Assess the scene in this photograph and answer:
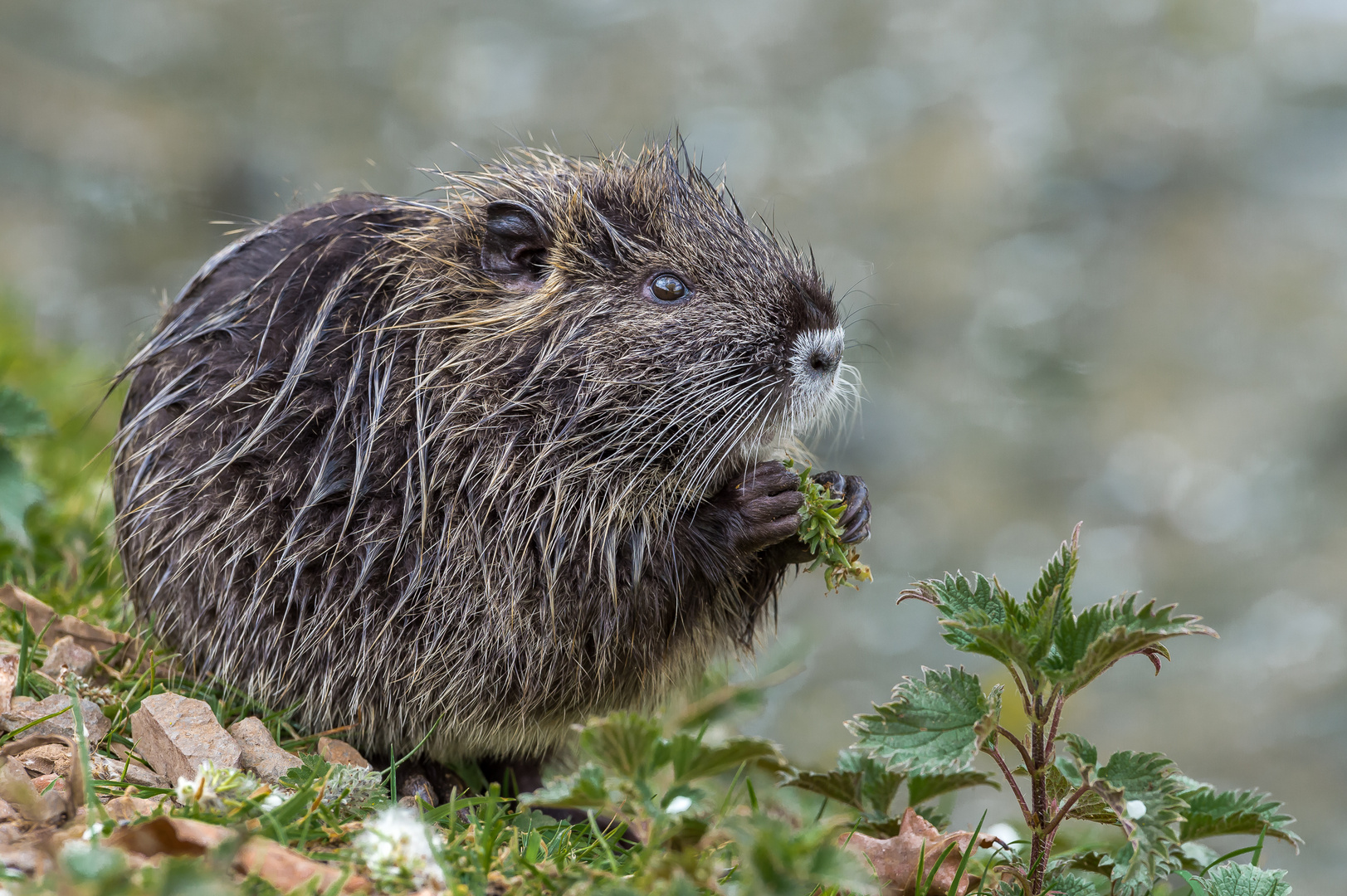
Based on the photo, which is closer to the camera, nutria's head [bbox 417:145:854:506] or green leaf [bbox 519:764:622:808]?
green leaf [bbox 519:764:622:808]

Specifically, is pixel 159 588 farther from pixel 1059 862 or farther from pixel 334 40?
pixel 334 40

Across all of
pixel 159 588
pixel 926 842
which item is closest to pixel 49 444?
pixel 159 588

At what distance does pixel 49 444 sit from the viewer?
17.6 ft

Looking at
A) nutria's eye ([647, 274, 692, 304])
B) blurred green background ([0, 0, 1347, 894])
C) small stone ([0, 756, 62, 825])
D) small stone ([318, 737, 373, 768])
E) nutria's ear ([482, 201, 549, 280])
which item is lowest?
small stone ([0, 756, 62, 825])

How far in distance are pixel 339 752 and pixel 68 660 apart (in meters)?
0.90

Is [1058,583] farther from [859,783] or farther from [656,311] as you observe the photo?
[656,311]

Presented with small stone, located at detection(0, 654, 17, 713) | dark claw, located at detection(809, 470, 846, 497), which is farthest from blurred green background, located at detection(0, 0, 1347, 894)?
small stone, located at detection(0, 654, 17, 713)

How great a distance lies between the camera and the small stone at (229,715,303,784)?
9.04 feet

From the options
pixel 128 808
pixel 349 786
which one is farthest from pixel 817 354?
pixel 128 808

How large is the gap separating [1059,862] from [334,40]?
9943mm

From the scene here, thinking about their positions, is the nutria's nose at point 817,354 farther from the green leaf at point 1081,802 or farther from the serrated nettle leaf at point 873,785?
the green leaf at point 1081,802

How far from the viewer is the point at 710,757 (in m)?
2.05

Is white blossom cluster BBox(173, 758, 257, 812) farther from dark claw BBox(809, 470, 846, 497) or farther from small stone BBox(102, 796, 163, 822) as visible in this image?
dark claw BBox(809, 470, 846, 497)

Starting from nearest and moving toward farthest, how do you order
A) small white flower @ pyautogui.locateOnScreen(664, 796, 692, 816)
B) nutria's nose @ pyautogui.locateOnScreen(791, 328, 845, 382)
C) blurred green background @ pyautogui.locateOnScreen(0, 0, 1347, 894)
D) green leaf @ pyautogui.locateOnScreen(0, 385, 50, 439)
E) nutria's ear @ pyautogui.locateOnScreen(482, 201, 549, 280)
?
1. small white flower @ pyautogui.locateOnScreen(664, 796, 692, 816)
2. nutria's nose @ pyautogui.locateOnScreen(791, 328, 845, 382)
3. nutria's ear @ pyautogui.locateOnScreen(482, 201, 549, 280)
4. green leaf @ pyautogui.locateOnScreen(0, 385, 50, 439)
5. blurred green background @ pyautogui.locateOnScreen(0, 0, 1347, 894)
